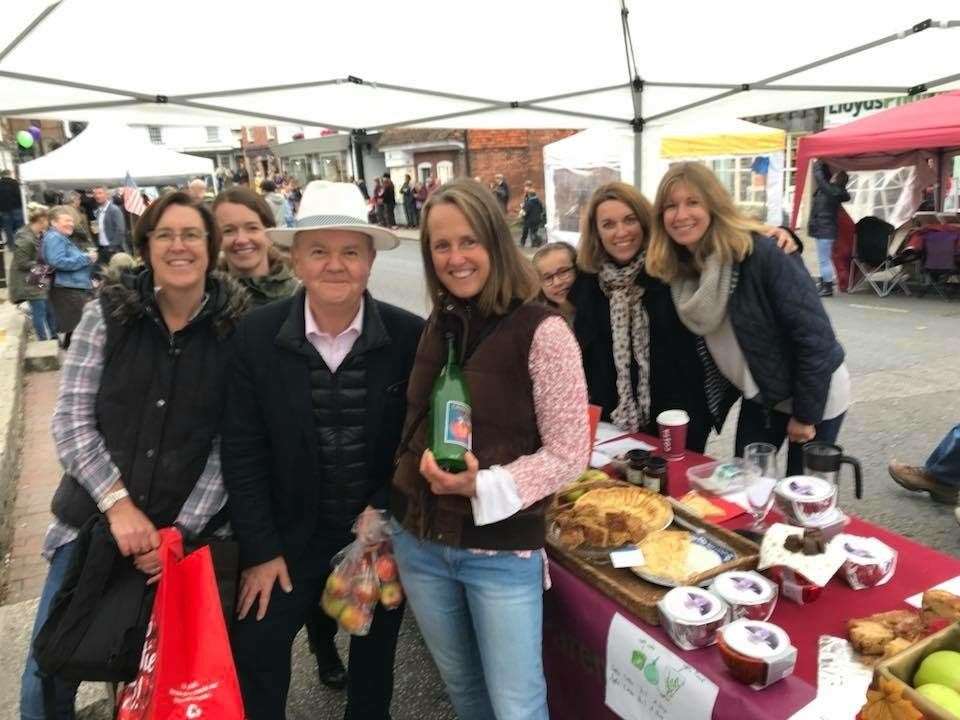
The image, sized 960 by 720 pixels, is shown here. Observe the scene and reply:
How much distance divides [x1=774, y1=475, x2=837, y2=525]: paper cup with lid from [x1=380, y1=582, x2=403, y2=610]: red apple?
117 centimetres

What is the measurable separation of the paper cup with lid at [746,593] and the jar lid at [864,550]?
0.25m

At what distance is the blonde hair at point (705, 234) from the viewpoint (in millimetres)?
2566

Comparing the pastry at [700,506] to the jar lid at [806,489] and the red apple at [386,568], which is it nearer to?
the jar lid at [806,489]

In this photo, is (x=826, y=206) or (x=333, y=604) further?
(x=826, y=206)

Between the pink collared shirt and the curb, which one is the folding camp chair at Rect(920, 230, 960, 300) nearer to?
the pink collared shirt

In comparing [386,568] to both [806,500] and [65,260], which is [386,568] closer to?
[806,500]

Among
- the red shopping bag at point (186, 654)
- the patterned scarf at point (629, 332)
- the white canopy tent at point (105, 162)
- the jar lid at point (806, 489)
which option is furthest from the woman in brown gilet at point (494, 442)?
the white canopy tent at point (105, 162)

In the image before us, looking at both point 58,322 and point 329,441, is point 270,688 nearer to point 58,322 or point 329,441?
point 329,441

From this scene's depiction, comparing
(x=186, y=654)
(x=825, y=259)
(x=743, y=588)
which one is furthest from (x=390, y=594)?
(x=825, y=259)

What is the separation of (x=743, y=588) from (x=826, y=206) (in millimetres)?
9721

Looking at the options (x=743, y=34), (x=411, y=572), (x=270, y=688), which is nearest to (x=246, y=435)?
(x=411, y=572)

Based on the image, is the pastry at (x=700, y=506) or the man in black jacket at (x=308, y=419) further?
the pastry at (x=700, y=506)

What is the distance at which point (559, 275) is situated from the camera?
3018mm

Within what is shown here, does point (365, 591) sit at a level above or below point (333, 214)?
below
